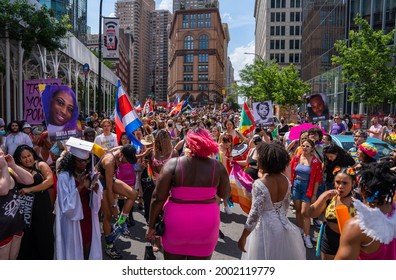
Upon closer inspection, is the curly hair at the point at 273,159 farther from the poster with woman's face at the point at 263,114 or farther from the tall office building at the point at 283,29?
the tall office building at the point at 283,29

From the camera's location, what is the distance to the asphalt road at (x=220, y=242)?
→ 5588 mm

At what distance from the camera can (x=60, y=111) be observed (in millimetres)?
6844

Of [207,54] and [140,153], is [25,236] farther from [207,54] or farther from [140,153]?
[207,54]

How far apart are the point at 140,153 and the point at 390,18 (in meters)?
24.1

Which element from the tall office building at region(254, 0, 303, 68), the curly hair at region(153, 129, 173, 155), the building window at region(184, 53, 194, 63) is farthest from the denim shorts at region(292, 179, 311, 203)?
the building window at region(184, 53, 194, 63)

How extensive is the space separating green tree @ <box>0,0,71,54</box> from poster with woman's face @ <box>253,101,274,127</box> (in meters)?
6.89

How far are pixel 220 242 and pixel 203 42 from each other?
392ft

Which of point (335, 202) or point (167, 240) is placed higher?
point (335, 202)

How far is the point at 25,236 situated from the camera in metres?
4.25

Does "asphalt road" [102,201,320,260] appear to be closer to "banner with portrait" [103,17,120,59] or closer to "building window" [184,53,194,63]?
"banner with portrait" [103,17,120,59]

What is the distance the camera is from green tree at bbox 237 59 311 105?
122 feet

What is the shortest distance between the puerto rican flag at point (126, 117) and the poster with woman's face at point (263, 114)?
17.5 ft

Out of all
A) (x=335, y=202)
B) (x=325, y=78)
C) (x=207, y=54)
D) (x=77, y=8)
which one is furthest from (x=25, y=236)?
(x=207, y=54)

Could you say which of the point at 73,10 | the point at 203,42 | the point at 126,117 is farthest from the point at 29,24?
the point at 203,42
